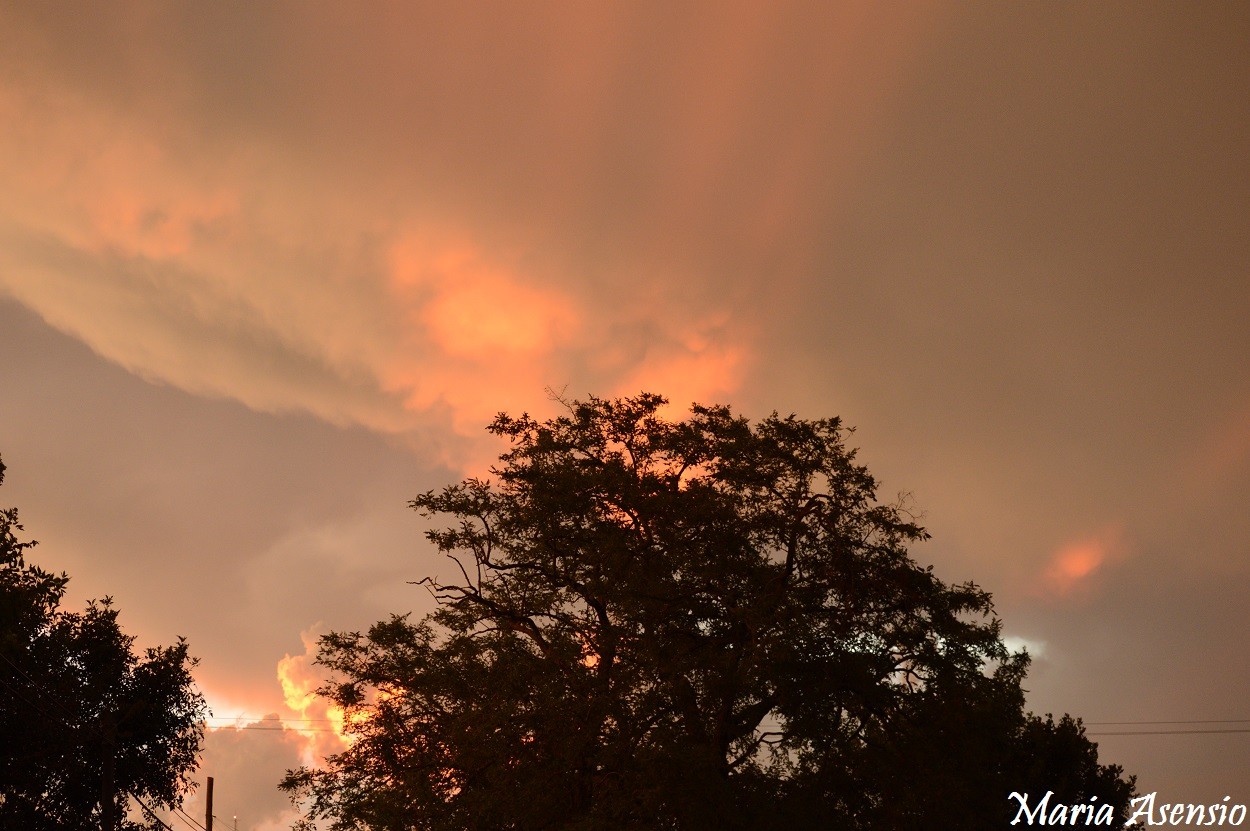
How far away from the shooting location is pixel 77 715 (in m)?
29.6

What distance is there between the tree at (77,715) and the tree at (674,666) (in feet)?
18.3

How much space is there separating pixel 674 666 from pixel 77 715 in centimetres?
1794

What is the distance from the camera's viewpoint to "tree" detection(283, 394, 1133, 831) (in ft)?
82.3

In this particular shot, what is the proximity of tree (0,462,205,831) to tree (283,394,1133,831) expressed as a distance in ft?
18.3

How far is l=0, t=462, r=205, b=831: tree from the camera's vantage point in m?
27.5

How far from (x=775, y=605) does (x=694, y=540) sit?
2.93 meters

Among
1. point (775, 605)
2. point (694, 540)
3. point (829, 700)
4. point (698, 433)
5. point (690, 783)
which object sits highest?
point (698, 433)

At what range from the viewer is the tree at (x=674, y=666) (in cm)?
2508

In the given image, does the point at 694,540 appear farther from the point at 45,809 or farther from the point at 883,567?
the point at 45,809

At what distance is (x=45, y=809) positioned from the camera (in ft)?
97.6

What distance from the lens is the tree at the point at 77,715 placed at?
2745cm

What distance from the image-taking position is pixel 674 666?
25.8 m

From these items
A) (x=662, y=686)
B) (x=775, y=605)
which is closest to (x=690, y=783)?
(x=662, y=686)

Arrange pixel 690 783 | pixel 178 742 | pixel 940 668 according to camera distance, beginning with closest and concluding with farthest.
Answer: pixel 690 783
pixel 940 668
pixel 178 742
